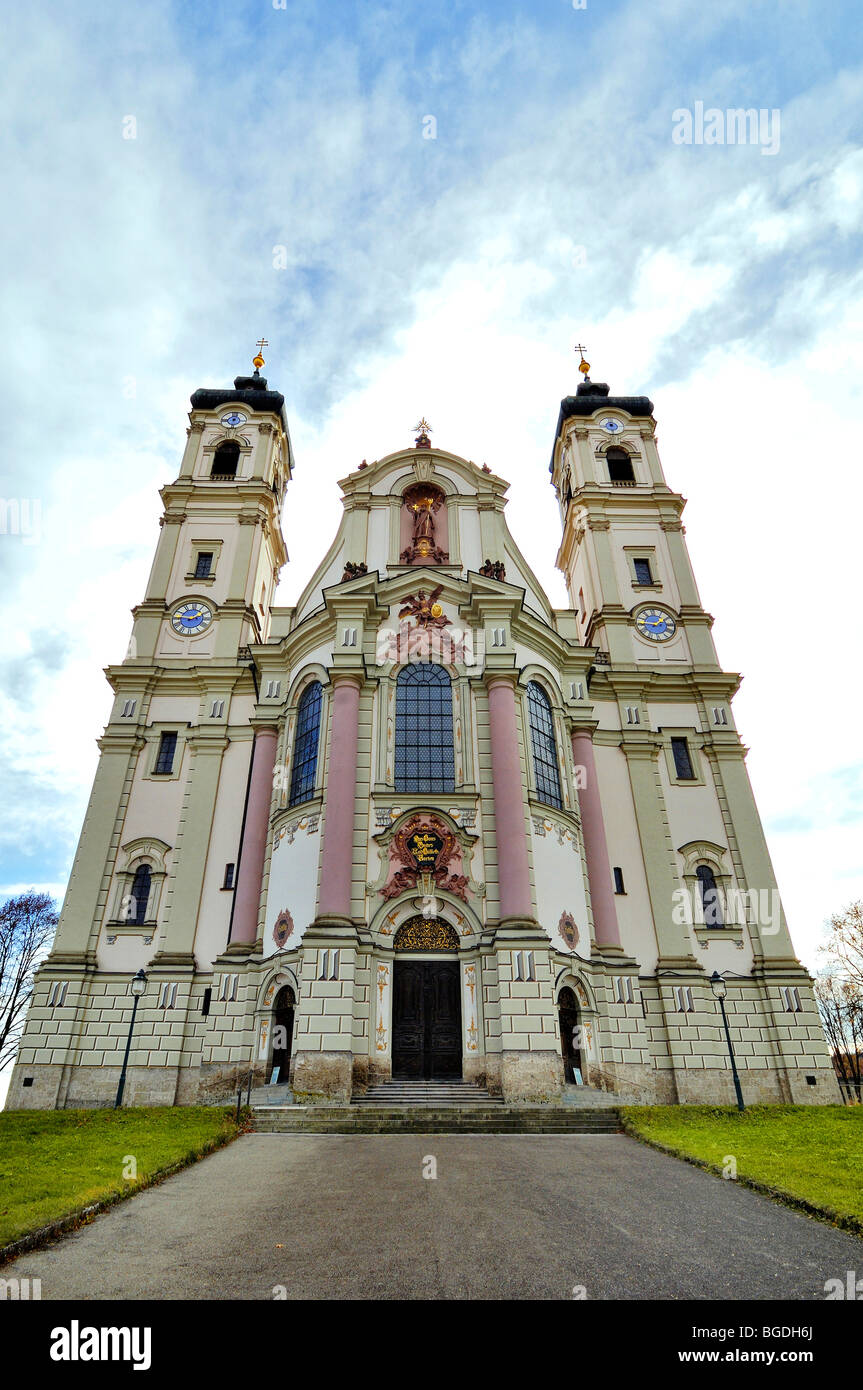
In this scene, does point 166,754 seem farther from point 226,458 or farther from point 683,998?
point 683,998

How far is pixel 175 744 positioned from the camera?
28.7 meters

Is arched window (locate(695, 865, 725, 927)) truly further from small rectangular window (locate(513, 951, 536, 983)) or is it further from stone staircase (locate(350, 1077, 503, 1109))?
stone staircase (locate(350, 1077, 503, 1109))

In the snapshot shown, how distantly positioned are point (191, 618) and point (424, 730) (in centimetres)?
1328

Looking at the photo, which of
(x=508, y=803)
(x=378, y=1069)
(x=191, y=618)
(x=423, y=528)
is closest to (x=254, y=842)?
(x=378, y=1069)

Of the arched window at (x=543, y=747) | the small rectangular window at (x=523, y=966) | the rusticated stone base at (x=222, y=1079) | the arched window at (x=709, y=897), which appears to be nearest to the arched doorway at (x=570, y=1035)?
the small rectangular window at (x=523, y=966)

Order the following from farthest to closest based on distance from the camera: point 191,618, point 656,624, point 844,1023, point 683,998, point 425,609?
point 844,1023 → point 656,624 → point 191,618 → point 425,609 → point 683,998

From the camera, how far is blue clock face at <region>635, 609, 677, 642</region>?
32219mm

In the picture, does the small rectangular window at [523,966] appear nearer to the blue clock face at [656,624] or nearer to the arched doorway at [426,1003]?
the arched doorway at [426,1003]

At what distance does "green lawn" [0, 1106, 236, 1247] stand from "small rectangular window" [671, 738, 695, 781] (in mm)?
19748

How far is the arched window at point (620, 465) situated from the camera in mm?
37688

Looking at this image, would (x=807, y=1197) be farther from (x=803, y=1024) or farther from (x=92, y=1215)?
(x=803, y=1024)

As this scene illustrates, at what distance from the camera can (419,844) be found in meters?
21.9

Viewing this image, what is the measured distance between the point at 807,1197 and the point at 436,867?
44.9ft
